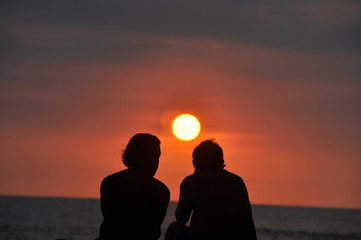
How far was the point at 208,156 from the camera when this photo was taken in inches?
280

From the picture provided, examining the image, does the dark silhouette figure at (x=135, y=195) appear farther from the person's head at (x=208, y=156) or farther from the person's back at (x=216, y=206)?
the person's head at (x=208, y=156)

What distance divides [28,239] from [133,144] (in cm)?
2687

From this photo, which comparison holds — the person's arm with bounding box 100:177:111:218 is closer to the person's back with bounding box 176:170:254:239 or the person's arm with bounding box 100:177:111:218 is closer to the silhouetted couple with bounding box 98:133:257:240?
the silhouetted couple with bounding box 98:133:257:240

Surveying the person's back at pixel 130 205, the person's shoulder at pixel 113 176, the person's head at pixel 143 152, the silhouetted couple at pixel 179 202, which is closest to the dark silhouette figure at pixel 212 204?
the silhouetted couple at pixel 179 202

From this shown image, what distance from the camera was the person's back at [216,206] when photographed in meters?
6.96

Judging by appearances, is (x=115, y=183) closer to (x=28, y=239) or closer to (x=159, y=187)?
(x=159, y=187)

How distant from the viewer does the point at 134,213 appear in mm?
6438

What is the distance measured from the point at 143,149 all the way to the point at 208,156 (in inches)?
35.5

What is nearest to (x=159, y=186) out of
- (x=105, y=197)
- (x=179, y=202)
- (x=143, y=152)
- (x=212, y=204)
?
(x=143, y=152)

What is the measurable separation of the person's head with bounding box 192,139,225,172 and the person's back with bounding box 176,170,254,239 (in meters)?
0.07

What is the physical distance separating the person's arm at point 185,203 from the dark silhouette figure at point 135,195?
487 mm

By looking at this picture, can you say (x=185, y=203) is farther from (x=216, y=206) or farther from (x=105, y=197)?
(x=105, y=197)

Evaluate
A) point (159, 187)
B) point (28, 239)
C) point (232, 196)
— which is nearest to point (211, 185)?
point (232, 196)

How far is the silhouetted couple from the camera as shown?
6406 millimetres
